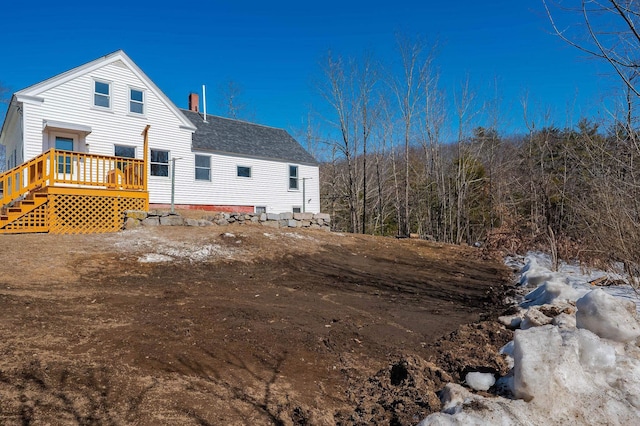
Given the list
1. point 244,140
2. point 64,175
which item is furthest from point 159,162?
point 64,175

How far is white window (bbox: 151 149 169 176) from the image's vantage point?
14.9m

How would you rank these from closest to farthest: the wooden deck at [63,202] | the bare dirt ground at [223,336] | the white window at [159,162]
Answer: the bare dirt ground at [223,336] → the wooden deck at [63,202] → the white window at [159,162]

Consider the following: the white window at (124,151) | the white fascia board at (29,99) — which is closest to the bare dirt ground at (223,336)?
the white fascia board at (29,99)

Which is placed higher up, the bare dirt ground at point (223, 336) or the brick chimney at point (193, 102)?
the brick chimney at point (193, 102)

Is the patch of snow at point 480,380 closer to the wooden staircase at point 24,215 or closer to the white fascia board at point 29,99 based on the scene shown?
the wooden staircase at point 24,215

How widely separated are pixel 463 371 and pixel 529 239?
32.1ft

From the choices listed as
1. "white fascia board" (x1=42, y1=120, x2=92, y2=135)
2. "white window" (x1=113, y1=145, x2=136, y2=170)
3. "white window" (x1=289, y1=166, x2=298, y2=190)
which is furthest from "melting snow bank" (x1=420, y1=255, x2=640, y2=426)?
"white window" (x1=289, y1=166, x2=298, y2=190)

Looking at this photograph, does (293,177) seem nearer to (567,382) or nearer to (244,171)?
(244,171)

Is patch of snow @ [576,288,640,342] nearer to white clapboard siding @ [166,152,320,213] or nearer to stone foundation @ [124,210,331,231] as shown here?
stone foundation @ [124,210,331,231]

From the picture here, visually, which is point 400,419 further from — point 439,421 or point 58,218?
point 58,218

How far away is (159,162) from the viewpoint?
15.0 meters

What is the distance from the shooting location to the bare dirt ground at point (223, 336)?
2500mm

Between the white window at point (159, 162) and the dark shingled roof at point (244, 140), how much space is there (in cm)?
134

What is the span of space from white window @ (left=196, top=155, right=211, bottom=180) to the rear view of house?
0.14 feet
